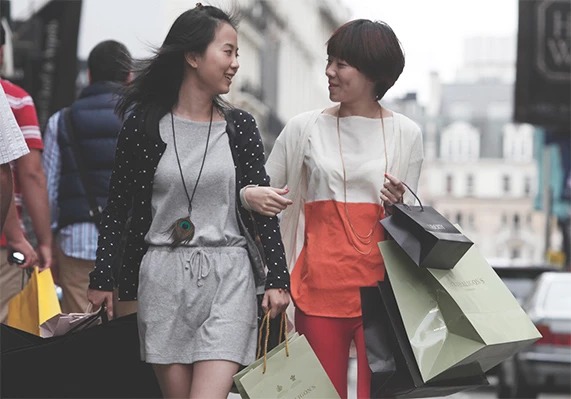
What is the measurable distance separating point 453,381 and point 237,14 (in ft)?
5.26

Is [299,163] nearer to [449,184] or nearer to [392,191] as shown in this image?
[392,191]

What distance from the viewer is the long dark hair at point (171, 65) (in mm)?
4906

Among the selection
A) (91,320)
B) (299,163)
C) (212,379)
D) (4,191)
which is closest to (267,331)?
(212,379)

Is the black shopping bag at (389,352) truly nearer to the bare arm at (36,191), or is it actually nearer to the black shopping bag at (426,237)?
the black shopping bag at (426,237)

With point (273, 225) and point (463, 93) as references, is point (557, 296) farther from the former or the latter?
point (463, 93)

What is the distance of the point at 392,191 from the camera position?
204 inches

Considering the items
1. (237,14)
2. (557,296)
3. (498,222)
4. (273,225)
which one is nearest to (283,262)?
(273,225)

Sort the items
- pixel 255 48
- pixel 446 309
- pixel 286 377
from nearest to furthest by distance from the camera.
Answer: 1. pixel 286 377
2. pixel 446 309
3. pixel 255 48

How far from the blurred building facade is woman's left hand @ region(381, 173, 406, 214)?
127 metres

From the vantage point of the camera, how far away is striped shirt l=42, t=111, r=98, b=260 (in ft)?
22.5

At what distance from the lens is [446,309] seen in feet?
16.8

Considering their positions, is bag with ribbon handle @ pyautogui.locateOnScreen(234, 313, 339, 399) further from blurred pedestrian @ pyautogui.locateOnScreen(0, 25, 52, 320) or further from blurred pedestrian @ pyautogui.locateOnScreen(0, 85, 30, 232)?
blurred pedestrian @ pyautogui.locateOnScreen(0, 25, 52, 320)

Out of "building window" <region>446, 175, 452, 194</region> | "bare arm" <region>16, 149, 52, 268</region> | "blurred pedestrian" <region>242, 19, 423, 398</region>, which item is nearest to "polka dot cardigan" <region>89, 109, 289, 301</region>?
"blurred pedestrian" <region>242, 19, 423, 398</region>

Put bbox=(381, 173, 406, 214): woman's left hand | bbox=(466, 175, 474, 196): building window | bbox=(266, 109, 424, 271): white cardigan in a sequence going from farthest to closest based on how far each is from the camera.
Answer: bbox=(466, 175, 474, 196): building window < bbox=(266, 109, 424, 271): white cardigan < bbox=(381, 173, 406, 214): woman's left hand
